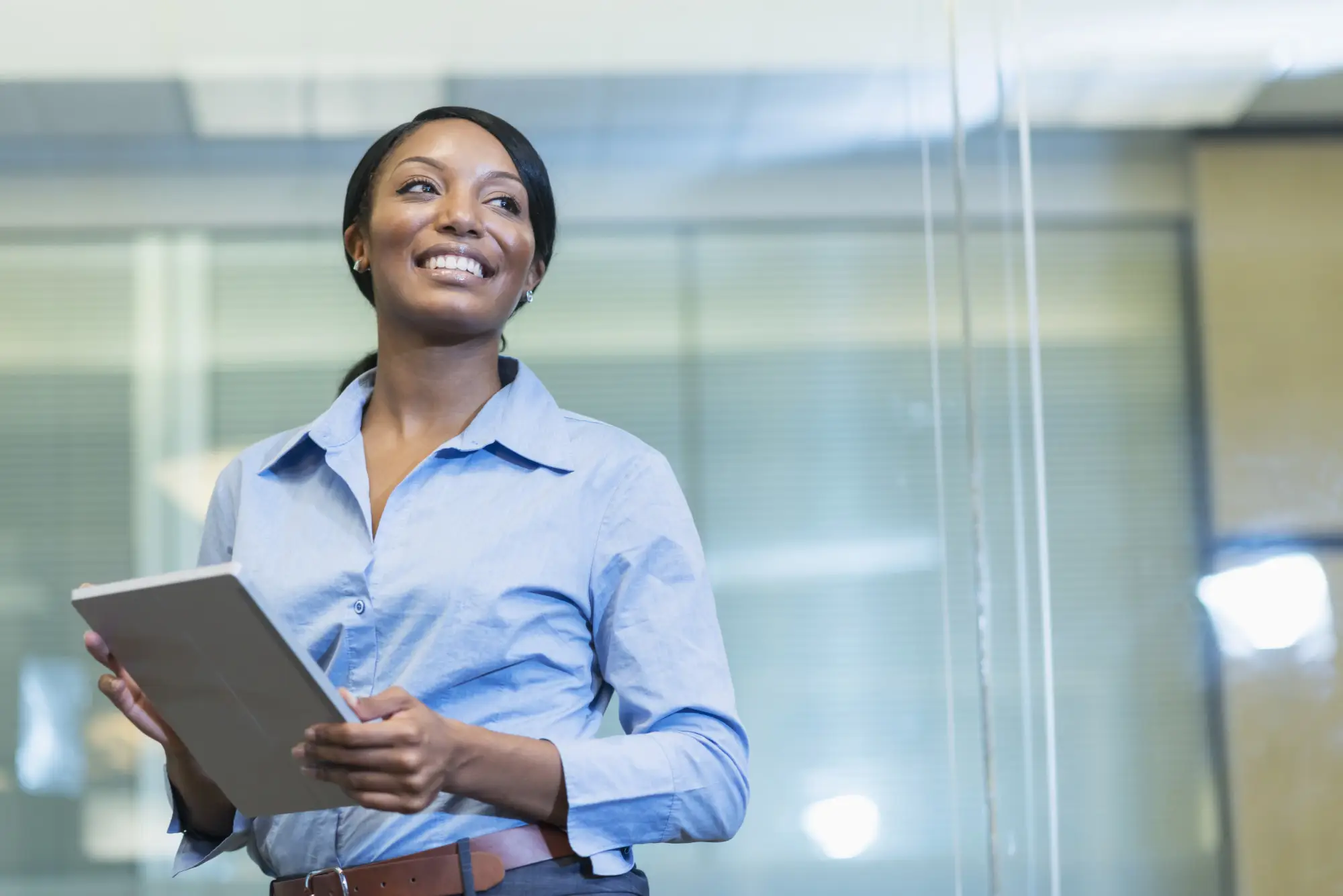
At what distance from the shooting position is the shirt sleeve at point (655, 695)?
3.79ft

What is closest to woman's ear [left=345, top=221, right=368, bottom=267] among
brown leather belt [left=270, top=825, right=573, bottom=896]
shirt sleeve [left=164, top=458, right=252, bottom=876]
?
shirt sleeve [left=164, top=458, right=252, bottom=876]

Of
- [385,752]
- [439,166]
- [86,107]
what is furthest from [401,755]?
[86,107]

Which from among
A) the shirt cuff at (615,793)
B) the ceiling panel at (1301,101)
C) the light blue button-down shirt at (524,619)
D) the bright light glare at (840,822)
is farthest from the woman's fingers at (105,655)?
the ceiling panel at (1301,101)

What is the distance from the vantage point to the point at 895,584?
314 cm

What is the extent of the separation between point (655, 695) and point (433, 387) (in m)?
0.38

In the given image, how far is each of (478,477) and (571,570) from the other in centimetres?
13

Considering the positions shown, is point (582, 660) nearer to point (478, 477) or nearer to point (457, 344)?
point (478, 477)

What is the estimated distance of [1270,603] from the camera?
275 cm

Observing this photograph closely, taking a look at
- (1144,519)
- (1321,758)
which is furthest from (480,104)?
(1321,758)

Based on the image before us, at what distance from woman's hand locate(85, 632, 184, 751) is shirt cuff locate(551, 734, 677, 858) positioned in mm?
334

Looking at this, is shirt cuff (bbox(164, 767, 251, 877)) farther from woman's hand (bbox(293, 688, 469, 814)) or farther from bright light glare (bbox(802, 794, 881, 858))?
bright light glare (bbox(802, 794, 881, 858))

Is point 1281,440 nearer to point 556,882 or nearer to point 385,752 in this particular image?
point 556,882

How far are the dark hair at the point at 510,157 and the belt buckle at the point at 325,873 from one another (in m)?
0.51

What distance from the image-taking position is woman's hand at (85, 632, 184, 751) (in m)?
1.17
